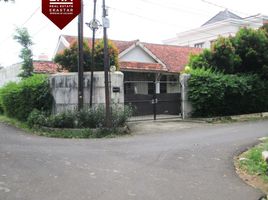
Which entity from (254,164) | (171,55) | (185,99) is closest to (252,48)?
(185,99)

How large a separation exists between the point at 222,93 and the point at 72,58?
7262 millimetres

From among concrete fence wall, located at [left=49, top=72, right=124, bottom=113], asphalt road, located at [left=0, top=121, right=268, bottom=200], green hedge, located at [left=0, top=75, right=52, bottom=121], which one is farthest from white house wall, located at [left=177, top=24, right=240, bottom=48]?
asphalt road, located at [left=0, top=121, right=268, bottom=200]

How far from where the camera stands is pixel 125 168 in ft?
27.4

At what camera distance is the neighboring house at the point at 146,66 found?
76.7 ft

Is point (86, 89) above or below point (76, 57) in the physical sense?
below

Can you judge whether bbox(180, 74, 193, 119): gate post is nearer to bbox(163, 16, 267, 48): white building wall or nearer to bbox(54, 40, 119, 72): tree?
bbox(54, 40, 119, 72): tree

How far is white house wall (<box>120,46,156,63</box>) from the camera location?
81.8ft

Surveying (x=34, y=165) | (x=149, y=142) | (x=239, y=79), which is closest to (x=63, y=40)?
(x=239, y=79)

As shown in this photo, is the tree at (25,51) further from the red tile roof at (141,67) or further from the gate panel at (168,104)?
the gate panel at (168,104)

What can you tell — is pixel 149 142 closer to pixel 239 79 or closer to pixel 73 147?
pixel 73 147

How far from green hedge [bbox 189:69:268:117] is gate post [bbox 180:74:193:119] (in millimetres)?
196

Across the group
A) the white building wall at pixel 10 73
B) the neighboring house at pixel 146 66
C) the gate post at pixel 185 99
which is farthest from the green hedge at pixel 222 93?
the white building wall at pixel 10 73

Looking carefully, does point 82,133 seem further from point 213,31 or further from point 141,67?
point 213,31

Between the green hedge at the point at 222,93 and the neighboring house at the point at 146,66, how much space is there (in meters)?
4.32
